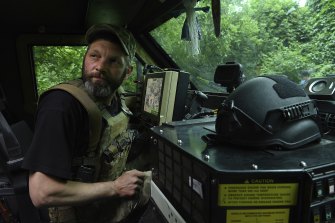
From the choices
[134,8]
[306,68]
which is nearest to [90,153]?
[306,68]

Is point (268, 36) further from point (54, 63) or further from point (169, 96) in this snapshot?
point (54, 63)

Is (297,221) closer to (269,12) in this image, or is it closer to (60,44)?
→ (269,12)

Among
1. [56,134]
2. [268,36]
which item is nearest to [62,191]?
[56,134]

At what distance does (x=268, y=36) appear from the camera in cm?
226

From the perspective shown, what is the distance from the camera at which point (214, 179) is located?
2.26 ft

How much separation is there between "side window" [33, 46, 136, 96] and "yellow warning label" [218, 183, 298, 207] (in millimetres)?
3374

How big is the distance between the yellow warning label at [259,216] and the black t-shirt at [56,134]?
2.11ft

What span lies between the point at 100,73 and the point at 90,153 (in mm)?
364

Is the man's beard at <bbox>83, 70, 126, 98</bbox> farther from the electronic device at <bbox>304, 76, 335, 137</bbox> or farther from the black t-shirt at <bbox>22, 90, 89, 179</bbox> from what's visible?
the electronic device at <bbox>304, 76, 335, 137</bbox>

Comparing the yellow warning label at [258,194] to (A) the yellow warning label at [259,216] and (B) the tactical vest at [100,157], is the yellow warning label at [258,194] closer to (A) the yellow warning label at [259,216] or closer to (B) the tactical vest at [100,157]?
(A) the yellow warning label at [259,216]

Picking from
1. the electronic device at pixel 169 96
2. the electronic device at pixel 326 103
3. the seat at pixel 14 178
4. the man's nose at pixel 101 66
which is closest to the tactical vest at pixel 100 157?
the man's nose at pixel 101 66

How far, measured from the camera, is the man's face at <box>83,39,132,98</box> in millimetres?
1340

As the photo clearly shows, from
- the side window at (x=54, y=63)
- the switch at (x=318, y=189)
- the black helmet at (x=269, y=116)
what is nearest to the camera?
the switch at (x=318, y=189)

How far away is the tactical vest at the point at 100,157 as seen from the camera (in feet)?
4.00
